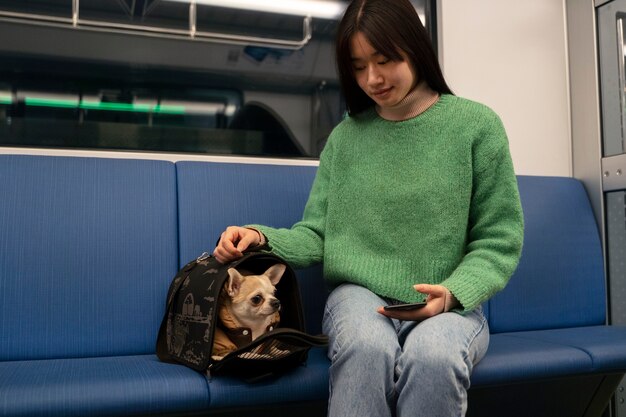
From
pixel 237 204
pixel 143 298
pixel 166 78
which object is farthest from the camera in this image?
pixel 166 78

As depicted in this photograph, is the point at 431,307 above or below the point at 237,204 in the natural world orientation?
below

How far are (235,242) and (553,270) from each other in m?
1.43

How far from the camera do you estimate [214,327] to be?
164cm

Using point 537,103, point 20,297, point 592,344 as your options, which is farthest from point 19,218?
point 537,103

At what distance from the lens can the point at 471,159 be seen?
1.90 m

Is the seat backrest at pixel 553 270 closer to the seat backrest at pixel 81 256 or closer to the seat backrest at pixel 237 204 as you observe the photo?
the seat backrest at pixel 237 204

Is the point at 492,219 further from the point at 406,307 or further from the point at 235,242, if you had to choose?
the point at 235,242

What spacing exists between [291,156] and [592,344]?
1.31 meters

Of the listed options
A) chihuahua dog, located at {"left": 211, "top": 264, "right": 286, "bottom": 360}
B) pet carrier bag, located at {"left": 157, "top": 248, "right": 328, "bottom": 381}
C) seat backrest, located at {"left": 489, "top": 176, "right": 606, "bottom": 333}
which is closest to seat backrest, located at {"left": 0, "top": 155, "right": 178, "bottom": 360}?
pet carrier bag, located at {"left": 157, "top": 248, "right": 328, "bottom": 381}

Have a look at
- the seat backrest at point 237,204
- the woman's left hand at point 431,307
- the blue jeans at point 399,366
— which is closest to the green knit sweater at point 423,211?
the woman's left hand at point 431,307

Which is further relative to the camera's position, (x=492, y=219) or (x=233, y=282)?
(x=492, y=219)

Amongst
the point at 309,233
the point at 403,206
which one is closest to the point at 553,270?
the point at 403,206

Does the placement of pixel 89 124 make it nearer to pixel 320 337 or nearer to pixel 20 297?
pixel 20 297

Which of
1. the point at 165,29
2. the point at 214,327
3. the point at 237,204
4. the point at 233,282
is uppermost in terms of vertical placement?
the point at 165,29
